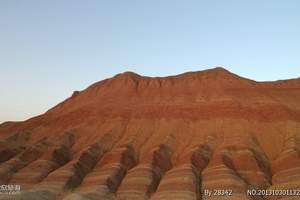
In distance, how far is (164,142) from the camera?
8988 cm

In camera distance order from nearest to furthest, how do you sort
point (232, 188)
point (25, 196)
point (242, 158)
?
1. point (25, 196)
2. point (232, 188)
3. point (242, 158)

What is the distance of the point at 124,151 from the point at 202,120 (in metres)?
18.2

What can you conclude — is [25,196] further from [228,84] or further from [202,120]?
[228,84]

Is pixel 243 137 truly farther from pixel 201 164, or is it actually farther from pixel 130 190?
pixel 130 190

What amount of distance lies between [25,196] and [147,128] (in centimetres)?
4021

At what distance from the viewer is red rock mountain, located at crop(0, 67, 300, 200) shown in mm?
72625

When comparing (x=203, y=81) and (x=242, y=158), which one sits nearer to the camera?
(x=242, y=158)

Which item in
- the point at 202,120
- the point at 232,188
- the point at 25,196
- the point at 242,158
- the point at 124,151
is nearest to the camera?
the point at 25,196

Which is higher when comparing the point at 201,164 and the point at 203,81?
the point at 203,81

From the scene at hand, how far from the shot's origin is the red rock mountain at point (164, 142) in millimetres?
72625

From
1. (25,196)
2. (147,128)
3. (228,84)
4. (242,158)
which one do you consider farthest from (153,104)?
(25,196)

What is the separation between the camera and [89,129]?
10219 cm

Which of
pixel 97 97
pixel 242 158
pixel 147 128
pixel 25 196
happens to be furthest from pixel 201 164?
pixel 97 97

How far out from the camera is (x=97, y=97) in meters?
122
